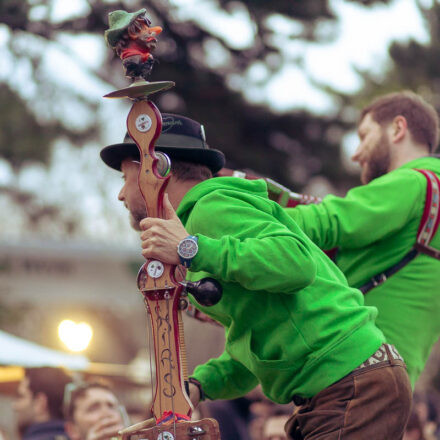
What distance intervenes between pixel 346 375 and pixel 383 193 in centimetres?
100

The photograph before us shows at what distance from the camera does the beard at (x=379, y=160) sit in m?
3.89

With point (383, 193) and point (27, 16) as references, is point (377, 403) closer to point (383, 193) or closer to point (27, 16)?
point (383, 193)

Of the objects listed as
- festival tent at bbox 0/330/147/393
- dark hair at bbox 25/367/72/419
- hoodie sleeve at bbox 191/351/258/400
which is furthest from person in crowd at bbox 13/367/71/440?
hoodie sleeve at bbox 191/351/258/400

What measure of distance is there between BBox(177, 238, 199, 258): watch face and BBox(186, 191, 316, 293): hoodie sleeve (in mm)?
17

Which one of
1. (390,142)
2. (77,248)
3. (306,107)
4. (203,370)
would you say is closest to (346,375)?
(203,370)

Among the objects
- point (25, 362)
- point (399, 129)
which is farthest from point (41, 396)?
point (399, 129)

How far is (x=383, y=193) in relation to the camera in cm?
347

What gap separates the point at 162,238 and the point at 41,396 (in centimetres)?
373

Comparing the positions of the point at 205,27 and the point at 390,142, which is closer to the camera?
the point at 390,142

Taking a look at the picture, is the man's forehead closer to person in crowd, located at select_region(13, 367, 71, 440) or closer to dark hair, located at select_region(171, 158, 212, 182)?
person in crowd, located at select_region(13, 367, 71, 440)

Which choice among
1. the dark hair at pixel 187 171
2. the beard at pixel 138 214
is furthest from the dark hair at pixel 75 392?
the dark hair at pixel 187 171

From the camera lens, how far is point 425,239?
351 centimetres

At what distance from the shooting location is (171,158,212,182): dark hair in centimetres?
304

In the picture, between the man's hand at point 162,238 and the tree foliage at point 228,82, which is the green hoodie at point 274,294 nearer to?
the man's hand at point 162,238
